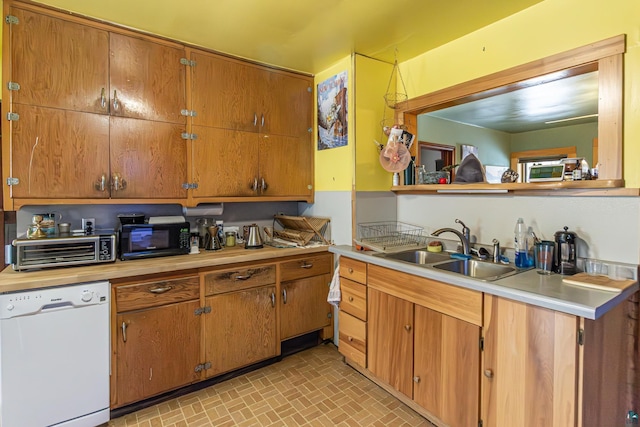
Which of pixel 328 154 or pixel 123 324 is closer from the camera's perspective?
pixel 123 324

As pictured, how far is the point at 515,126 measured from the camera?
165 inches

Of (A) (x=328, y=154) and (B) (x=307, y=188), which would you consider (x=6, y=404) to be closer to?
(B) (x=307, y=188)

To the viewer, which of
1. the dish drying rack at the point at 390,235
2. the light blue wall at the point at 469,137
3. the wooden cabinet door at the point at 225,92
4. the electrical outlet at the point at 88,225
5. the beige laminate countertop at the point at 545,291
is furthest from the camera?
the light blue wall at the point at 469,137

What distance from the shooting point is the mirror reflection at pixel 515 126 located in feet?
9.22

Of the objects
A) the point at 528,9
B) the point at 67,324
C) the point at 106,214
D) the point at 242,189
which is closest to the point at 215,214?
the point at 242,189

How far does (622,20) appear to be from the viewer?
5.13 feet

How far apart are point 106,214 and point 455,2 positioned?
9.13 feet

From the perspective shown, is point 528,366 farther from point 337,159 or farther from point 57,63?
point 57,63

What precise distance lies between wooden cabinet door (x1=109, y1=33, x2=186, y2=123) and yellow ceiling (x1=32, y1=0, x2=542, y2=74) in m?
0.12

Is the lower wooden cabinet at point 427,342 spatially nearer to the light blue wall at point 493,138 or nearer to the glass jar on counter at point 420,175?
the glass jar on counter at point 420,175

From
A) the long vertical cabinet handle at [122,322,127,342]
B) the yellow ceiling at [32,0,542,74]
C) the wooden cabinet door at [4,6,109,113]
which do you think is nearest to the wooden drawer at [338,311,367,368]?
the long vertical cabinet handle at [122,322,127,342]

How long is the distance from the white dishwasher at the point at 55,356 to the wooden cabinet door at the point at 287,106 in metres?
1.81

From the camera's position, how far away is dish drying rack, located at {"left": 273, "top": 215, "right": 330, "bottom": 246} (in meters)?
2.83

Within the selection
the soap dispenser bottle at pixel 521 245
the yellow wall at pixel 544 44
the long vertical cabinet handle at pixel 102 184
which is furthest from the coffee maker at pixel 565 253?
the long vertical cabinet handle at pixel 102 184
